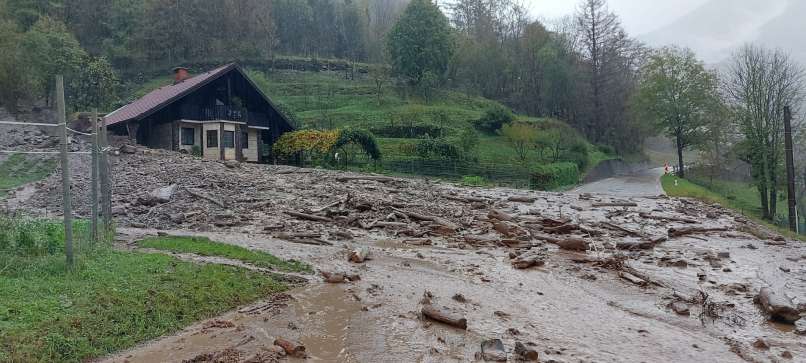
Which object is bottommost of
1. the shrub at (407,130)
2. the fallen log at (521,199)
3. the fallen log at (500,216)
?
the fallen log at (500,216)

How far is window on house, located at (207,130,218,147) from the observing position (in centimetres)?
3506

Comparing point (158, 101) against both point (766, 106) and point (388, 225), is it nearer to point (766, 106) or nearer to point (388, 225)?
point (388, 225)

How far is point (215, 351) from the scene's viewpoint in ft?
21.0

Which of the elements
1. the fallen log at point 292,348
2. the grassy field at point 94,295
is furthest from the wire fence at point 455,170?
the fallen log at point 292,348

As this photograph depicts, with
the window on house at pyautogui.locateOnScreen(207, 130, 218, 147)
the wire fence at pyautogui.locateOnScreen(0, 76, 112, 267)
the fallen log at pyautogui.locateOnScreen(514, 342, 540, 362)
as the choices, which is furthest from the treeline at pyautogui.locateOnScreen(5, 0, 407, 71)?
the fallen log at pyautogui.locateOnScreen(514, 342, 540, 362)

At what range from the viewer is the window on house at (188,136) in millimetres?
34188

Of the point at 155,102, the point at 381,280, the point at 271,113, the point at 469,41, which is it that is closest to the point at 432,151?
the point at 271,113

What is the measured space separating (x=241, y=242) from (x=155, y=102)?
24231 millimetres

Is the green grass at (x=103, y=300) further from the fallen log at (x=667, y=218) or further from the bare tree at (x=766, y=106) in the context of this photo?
the bare tree at (x=766, y=106)

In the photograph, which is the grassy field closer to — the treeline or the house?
the house

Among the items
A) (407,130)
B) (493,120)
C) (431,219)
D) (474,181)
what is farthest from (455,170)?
(431,219)

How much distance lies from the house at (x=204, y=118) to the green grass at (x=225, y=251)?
2319 cm

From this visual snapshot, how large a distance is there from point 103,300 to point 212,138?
3003cm

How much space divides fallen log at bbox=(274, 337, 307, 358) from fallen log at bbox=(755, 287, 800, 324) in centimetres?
788
